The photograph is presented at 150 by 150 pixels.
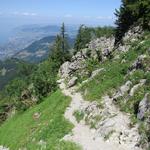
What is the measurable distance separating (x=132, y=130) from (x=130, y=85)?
12.1 meters

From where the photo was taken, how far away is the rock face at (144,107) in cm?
3756

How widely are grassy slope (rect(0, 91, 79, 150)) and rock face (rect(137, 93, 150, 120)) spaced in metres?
7.48

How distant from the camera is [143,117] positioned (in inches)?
1473

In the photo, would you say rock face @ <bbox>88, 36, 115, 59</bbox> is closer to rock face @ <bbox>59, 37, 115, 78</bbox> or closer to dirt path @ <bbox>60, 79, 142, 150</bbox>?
rock face @ <bbox>59, 37, 115, 78</bbox>

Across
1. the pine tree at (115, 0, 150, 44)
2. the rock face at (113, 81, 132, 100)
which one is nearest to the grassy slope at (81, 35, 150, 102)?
the rock face at (113, 81, 132, 100)

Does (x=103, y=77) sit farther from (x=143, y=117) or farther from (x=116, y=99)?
(x=143, y=117)

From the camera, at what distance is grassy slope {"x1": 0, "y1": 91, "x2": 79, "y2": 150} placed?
42.7 m

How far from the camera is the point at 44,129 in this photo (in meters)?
48.4

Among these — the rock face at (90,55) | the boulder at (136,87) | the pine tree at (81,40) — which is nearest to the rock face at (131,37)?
the rock face at (90,55)

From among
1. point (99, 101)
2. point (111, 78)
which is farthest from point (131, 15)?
point (99, 101)

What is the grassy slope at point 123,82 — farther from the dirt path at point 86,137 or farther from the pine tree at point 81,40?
the pine tree at point 81,40

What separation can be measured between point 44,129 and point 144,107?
1553 cm

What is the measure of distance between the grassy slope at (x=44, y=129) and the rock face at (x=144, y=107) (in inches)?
295

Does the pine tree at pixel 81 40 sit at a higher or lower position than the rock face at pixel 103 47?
lower
